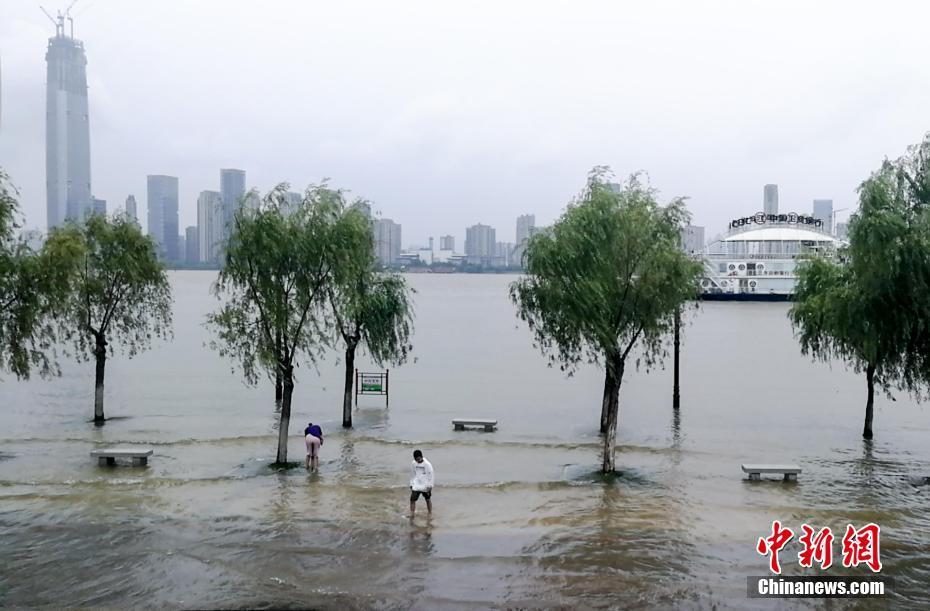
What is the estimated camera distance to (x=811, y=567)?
13.0 metres

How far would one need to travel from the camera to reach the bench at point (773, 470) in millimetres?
19359

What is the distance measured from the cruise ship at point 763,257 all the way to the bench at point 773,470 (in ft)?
472

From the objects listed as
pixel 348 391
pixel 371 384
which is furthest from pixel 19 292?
pixel 371 384

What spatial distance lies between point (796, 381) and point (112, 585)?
142 feet

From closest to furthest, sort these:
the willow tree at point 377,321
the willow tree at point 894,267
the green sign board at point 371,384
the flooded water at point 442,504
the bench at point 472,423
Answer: the flooded water at point 442,504
the willow tree at point 894,267
the bench at point 472,423
the willow tree at point 377,321
the green sign board at point 371,384

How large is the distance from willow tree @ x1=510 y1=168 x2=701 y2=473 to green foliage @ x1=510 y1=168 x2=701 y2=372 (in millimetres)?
25

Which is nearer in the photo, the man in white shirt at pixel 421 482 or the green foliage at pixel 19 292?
the man in white shirt at pixel 421 482

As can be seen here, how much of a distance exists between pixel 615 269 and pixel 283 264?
333 inches

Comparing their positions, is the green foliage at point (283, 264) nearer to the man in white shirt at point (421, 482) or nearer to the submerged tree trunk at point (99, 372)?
the man in white shirt at point (421, 482)

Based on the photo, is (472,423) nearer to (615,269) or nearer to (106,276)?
(615,269)

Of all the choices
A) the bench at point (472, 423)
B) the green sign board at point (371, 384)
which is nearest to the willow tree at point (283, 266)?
the bench at point (472, 423)

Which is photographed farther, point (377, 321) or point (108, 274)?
point (377, 321)

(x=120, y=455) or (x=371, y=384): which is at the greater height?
(x=371, y=384)

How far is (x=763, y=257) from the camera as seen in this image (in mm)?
161000
